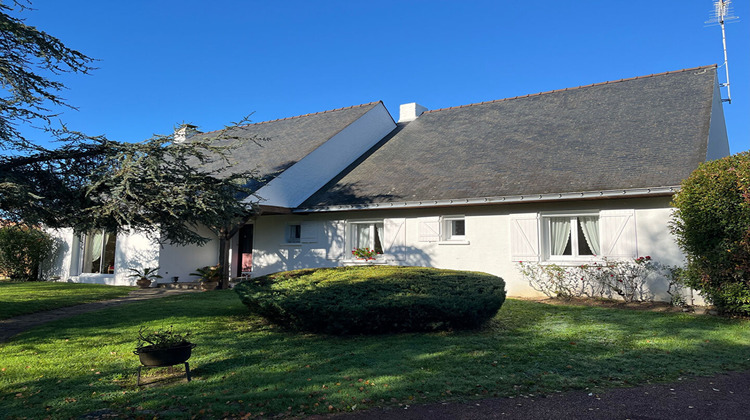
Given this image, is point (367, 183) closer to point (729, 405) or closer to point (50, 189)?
point (50, 189)

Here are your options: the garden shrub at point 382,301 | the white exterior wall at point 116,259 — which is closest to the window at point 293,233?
the white exterior wall at point 116,259

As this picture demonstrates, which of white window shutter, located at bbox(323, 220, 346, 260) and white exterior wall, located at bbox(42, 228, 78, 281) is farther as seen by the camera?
white exterior wall, located at bbox(42, 228, 78, 281)

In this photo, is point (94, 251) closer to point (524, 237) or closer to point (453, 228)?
point (453, 228)

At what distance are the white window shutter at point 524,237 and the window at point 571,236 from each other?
295mm

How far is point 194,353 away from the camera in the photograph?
243 inches

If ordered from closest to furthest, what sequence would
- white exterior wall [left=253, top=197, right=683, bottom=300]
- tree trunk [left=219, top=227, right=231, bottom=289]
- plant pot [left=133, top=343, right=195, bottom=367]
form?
1. plant pot [left=133, top=343, right=195, bottom=367]
2. white exterior wall [left=253, top=197, right=683, bottom=300]
3. tree trunk [left=219, top=227, right=231, bottom=289]

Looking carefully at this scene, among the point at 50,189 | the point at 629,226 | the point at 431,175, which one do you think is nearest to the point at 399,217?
the point at 431,175

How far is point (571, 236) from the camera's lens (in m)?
11.2

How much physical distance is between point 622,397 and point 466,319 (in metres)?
2.86

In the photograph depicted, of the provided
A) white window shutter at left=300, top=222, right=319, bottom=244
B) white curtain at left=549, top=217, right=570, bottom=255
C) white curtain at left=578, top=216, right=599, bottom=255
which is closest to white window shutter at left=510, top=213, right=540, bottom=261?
white curtain at left=549, top=217, right=570, bottom=255

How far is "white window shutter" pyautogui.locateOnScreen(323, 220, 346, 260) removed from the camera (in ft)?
46.1

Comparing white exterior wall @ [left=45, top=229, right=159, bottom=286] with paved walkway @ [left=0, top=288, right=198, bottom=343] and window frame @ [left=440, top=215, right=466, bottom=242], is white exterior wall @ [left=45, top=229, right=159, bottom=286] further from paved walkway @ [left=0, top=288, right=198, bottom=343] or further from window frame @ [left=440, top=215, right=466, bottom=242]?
window frame @ [left=440, top=215, right=466, bottom=242]

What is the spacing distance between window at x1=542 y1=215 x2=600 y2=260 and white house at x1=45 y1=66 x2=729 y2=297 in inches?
1.0

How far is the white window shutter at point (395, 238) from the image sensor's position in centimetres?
1312
